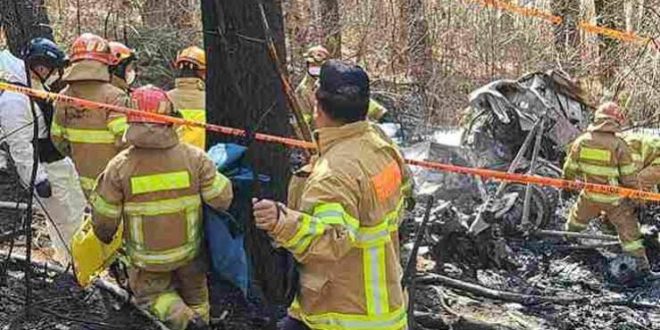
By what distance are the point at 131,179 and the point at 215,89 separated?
1045mm

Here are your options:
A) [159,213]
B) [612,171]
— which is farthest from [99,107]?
[612,171]

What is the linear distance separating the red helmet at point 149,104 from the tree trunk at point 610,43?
8.43m

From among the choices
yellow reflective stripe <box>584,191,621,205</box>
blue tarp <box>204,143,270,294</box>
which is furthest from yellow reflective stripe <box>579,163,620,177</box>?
blue tarp <box>204,143,270,294</box>

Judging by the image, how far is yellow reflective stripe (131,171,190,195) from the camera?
165 inches

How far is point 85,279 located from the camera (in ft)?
14.4

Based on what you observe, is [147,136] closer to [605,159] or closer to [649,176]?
[605,159]

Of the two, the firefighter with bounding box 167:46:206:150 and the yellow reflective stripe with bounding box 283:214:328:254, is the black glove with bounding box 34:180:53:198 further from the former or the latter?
the yellow reflective stripe with bounding box 283:214:328:254

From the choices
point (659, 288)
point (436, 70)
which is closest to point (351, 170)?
point (659, 288)

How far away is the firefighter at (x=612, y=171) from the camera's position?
7098 mm

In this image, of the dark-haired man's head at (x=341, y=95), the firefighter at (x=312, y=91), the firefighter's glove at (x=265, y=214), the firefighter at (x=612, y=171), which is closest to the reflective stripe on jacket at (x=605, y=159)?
the firefighter at (x=612, y=171)

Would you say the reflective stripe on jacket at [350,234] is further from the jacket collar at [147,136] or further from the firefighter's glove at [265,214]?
the jacket collar at [147,136]

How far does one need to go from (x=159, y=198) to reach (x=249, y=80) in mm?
988

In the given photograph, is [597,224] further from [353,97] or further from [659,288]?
[353,97]

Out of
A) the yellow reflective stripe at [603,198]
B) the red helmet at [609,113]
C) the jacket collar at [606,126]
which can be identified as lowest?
the yellow reflective stripe at [603,198]
